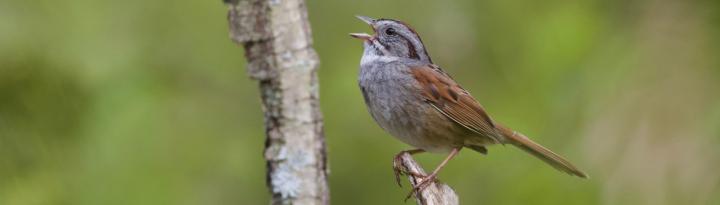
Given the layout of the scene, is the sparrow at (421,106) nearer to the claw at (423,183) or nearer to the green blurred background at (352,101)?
the green blurred background at (352,101)

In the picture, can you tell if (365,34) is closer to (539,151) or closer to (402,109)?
(402,109)

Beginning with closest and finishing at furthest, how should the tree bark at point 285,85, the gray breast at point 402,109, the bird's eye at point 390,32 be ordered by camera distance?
the tree bark at point 285,85, the gray breast at point 402,109, the bird's eye at point 390,32

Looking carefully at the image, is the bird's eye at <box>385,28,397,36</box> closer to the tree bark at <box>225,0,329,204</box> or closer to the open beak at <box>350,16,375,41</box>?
the open beak at <box>350,16,375,41</box>

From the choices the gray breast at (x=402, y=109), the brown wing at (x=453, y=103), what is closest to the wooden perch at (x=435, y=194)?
the gray breast at (x=402, y=109)

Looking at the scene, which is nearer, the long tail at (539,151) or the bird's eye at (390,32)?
the long tail at (539,151)

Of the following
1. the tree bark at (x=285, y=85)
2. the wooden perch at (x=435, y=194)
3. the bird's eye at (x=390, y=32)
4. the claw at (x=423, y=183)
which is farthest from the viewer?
the bird's eye at (x=390, y=32)

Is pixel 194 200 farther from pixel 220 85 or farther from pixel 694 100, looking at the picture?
pixel 694 100

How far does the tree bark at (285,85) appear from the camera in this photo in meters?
2.54

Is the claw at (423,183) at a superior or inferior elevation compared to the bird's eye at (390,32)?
inferior

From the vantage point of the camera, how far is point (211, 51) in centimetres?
540

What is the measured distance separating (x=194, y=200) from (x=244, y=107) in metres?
0.67

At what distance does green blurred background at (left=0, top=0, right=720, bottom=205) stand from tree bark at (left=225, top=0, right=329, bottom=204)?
2138mm

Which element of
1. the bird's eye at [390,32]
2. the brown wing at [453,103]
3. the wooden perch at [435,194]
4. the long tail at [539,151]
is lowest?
the wooden perch at [435,194]

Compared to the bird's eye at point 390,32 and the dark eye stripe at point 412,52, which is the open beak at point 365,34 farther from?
the dark eye stripe at point 412,52
